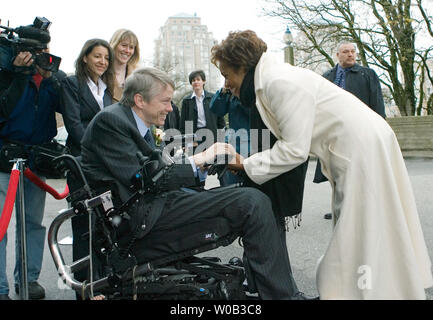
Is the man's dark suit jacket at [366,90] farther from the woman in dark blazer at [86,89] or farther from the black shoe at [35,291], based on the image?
the black shoe at [35,291]

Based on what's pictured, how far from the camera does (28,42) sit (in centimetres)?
294

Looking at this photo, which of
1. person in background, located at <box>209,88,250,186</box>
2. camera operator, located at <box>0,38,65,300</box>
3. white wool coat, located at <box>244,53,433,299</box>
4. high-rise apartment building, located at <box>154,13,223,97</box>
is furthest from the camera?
high-rise apartment building, located at <box>154,13,223,97</box>

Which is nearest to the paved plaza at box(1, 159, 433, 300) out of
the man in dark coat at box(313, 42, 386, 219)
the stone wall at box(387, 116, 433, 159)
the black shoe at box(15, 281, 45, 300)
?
the black shoe at box(15, 281, 45, 300)

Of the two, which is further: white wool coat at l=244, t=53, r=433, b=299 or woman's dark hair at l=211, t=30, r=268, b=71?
woman's dark hair at l=211, t=30, r=268, b=71

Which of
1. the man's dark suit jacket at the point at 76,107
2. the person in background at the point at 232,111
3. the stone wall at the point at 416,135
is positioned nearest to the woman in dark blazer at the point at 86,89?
the man's dark suit jacket at the point at 76,107

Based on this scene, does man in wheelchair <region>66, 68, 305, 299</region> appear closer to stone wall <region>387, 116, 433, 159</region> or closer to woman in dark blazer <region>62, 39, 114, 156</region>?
woman in dark blazer <region>62, 39, 114, 156</region>

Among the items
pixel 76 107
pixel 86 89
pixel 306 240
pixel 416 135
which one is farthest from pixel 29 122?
pixel 416 135

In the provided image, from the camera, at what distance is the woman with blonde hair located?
4.14m

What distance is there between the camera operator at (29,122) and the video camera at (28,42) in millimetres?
34

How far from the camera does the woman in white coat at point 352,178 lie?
2350mm

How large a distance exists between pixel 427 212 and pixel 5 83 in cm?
501

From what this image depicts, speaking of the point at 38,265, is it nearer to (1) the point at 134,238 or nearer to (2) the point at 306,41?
(1) the point at 134,238
